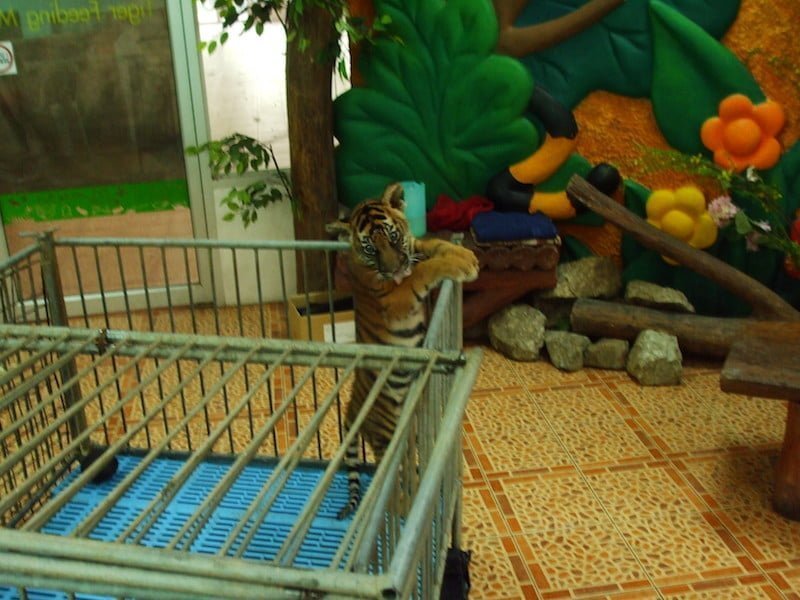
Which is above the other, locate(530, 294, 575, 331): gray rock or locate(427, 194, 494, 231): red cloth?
locate(427, 194, 494, 231): red cloth

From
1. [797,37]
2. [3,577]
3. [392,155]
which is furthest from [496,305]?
[3,577]

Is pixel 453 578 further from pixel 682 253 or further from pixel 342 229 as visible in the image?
pixel 682 253

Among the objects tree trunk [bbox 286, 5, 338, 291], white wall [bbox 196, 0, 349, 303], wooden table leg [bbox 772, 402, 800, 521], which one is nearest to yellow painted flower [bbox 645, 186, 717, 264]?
wooden table leg [bbox 772, 402, 800, 521]

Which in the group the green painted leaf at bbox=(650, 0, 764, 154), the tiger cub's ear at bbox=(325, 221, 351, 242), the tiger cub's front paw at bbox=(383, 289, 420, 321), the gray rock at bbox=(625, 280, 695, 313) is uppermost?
the green painted leaf at bbox=(650, 0, 764, 154)

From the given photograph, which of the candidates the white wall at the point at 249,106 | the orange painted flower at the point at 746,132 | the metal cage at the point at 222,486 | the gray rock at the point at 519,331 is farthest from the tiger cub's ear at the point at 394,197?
the orange painted flower at the point at 746,132

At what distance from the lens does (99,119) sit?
3.94 metres

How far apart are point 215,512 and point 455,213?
7.24 ft

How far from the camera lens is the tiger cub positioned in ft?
6.50

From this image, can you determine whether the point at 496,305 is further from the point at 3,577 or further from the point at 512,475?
the point at 3,577

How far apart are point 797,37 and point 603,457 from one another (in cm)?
202

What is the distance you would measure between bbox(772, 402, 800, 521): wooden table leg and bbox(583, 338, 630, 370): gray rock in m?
1.02

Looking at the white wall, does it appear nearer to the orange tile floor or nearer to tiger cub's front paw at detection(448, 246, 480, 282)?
the orange tile floor

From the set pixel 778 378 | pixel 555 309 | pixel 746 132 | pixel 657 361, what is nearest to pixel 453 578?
pixel 778 378

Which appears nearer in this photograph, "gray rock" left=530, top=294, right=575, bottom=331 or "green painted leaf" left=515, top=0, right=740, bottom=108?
"green painted leaf" left=515, top=0, right=740, bottom=108
